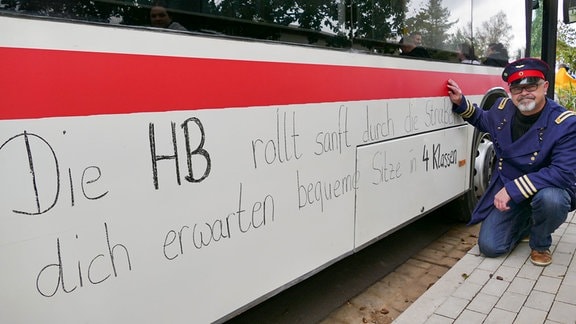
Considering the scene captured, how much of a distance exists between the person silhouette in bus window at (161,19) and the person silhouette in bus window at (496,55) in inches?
134

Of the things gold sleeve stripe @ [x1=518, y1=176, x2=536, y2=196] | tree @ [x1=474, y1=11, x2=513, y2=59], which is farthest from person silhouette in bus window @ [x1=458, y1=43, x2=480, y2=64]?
gold sleeve stripe @ [x1=518, y1=176, x2=536, y2=196]

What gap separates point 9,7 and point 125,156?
564 millimetres

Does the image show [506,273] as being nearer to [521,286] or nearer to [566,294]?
[521,286]

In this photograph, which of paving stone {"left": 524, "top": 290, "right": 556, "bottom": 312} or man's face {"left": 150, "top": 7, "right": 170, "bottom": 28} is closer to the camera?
man's face {"left": 150, "top": 7, "right": 170, "bottom": 28}

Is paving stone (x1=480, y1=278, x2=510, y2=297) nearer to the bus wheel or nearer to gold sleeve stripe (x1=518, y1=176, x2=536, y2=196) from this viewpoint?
gold sleeve stripe (x1=518, y1=176, x2=536, y2=196)

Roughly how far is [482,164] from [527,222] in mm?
829

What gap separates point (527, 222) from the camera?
145 inches

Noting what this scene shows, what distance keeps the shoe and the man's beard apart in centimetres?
109

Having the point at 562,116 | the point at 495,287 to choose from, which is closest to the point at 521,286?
the point at 495,287

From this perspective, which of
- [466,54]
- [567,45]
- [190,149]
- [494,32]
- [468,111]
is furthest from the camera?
[567,45]

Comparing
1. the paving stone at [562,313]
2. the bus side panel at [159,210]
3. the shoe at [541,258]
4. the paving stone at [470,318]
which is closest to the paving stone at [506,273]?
the shoe at [541,258]

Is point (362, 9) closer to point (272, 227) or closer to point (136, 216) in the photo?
point (272, 227)

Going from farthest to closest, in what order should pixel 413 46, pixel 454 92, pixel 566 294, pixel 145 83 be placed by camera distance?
pixel 454 92 < pixel 413 46 < pixel 566 294 < pixel 145 83

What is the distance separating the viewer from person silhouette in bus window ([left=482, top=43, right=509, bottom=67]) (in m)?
4.21
